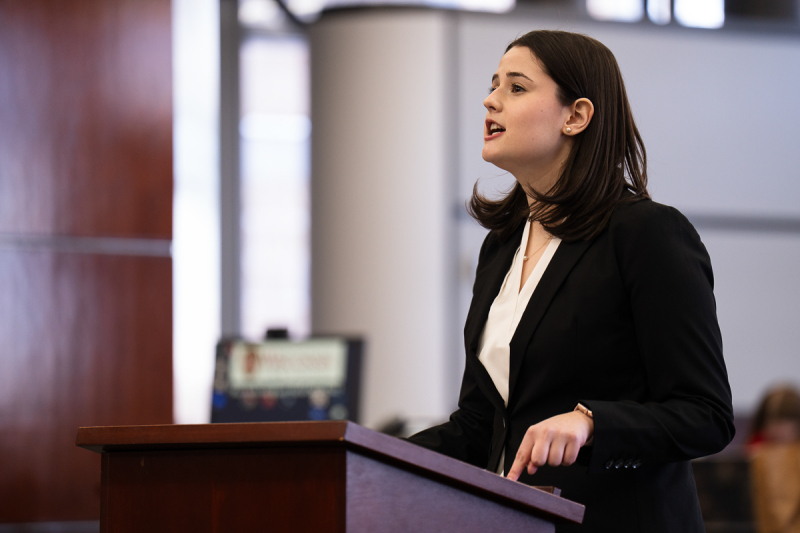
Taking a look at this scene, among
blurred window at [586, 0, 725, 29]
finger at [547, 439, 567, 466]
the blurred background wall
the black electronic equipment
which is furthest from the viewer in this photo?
blurred window at [586, 0, 725, 29]

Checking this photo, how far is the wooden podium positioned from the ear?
57 cm

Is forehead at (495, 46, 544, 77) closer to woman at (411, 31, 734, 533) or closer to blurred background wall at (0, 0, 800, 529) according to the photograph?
woman at (411, 31, 734, 533)

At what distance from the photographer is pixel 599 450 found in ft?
3.33

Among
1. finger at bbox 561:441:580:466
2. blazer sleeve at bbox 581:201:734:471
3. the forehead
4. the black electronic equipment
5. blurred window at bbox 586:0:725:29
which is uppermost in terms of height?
blurred window at bbox 586:0:725:29

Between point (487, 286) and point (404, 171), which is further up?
point (404, 171)

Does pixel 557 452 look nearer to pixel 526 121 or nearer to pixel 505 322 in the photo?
pixel 505 322

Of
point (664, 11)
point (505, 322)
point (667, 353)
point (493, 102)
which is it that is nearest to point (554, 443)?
point (667, 353)

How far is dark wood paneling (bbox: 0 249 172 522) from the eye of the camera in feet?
Result: 8.84

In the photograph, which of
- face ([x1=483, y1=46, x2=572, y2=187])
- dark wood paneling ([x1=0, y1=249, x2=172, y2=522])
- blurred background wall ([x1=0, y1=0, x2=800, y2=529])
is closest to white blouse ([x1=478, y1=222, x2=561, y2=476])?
face ([x1=483, y1=46, x2=572, y2=187])

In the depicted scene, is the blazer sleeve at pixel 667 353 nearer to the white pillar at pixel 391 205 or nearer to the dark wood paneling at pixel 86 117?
the dark wood paneling at pixel 86 117

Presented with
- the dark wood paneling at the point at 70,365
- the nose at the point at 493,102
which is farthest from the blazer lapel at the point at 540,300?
the dark wood paneling at the point at 70,365

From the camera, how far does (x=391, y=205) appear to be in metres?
5.24

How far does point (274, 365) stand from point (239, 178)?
2.27 metres

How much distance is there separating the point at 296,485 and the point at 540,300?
48 cm
